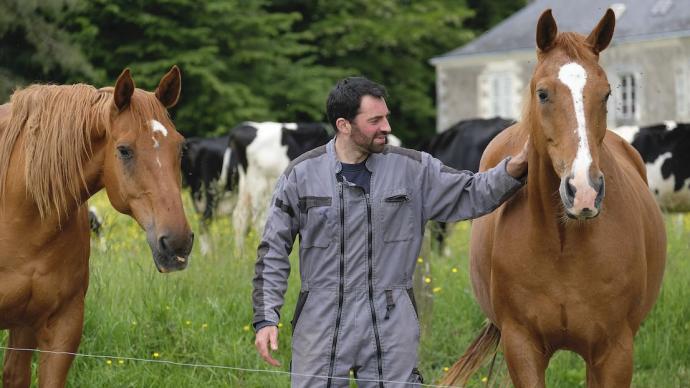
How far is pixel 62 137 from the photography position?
15.0 ft

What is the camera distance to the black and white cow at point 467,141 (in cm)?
1217

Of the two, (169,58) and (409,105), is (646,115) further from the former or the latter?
(169,58)

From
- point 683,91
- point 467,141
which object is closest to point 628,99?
point 683,91

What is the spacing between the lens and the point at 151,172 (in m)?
4.29

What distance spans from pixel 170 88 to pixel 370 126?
1102 millimetres

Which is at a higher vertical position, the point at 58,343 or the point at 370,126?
the point at 370,126

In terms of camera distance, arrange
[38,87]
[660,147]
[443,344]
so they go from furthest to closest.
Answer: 1. [660,147]
2. [443,344]
3. [38,87]

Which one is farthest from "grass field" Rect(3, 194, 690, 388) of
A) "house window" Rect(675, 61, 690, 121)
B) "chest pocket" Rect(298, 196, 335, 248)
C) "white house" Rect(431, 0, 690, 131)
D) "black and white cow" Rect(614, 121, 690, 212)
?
"house window" Rect(675, 61, 690, 121)

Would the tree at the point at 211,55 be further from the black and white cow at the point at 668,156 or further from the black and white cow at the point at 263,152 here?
the black and white cow at the point at 668,156

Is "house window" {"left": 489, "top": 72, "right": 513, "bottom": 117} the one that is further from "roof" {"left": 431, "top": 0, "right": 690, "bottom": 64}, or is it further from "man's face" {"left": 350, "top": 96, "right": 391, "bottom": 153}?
"man's face" {"left": 350, "top": 96, "right": 391, "bottom": 153}

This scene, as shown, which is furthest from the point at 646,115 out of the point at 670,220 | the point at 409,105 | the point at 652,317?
the point at 652,317

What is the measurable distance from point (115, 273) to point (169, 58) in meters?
24.5

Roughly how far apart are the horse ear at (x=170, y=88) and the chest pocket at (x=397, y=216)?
47.0 inches

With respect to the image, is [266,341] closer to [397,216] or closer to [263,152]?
[397,216]
